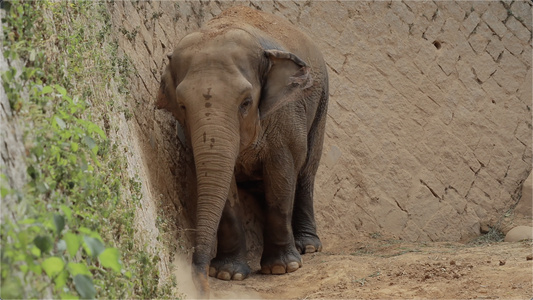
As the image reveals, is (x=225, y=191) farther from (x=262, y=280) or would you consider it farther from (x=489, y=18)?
(x=489, y=18)

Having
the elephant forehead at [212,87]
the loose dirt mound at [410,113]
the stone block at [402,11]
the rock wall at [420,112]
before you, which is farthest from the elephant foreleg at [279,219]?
the stone block at [402,11]

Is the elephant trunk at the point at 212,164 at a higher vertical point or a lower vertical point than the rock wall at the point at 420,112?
higher

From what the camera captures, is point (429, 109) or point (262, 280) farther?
point (429, 109)

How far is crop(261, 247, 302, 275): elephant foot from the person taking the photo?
7.64 metres

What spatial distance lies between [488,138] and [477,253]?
12.8 ft

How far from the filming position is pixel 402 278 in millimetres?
6688

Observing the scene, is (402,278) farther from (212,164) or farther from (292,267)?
(212,164)

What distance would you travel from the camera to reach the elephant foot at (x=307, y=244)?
8.79 m

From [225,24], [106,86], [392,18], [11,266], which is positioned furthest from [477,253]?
[11,266]

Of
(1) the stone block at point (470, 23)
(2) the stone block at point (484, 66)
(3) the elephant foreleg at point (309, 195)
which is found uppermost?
(1) the stone block at point (470, 23)

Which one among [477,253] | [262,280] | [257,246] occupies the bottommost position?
[257,246]

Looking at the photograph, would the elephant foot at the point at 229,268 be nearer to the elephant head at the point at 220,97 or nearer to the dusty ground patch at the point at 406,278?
the dusty ground patch at the point at 406,278

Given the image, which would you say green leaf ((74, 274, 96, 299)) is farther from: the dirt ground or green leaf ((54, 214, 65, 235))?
the dirt ground

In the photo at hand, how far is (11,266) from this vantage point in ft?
10.7
